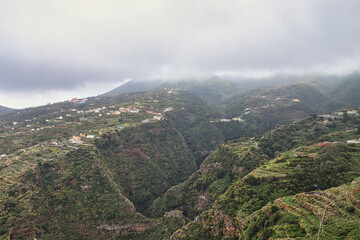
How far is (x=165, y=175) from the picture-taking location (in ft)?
312

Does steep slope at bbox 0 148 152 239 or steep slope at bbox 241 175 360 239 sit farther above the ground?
→ steep slope at bbox 241 175 360 239

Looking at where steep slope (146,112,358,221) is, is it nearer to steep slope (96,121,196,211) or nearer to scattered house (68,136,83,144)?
steep slope (96,121,196,211)

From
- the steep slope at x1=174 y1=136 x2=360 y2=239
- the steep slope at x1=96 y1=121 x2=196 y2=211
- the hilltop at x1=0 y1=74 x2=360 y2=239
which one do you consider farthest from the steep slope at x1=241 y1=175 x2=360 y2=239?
the steep slope at x1=96 y1=121 x2=196 y2=211

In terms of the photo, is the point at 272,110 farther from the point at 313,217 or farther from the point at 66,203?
the point at 66,203

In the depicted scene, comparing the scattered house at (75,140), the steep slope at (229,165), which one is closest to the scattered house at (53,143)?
the scattered house at (75,140)

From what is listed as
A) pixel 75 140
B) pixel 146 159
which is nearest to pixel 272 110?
pixel 146 159

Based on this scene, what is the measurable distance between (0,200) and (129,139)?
2067 inches

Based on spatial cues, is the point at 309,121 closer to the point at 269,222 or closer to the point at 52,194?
the point at 269,222

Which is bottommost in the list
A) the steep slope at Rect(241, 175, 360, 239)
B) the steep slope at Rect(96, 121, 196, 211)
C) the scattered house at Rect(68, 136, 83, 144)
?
the steep slope at Rect(96, 121, 196, 211)

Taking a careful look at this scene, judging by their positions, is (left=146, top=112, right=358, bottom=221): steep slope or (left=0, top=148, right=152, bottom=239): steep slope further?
(left=146, top=112, right=358, bottom=221): steep slope

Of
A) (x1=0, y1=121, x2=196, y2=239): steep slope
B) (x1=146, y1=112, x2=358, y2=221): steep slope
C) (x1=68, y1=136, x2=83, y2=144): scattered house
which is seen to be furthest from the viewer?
(x1=68, y1=136, x2=83, y2=144): scattered house

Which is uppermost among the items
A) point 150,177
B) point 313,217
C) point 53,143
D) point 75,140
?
point 53,143

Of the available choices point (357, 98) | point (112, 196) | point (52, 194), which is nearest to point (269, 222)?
point (112, 196)

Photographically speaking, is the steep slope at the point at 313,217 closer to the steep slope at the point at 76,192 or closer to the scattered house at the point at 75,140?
the steep slope at the point at 76,192
